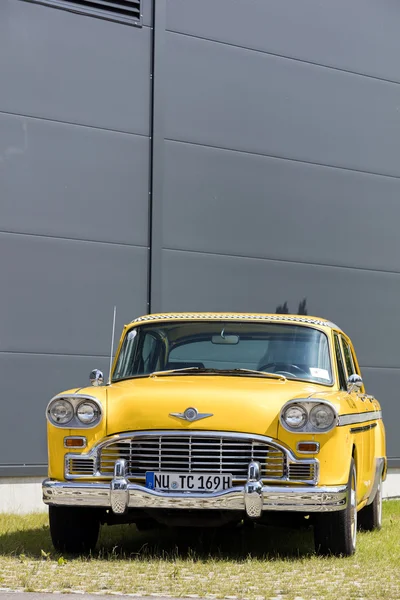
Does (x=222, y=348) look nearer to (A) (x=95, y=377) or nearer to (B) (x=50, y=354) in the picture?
(A) (x=95, y=377)

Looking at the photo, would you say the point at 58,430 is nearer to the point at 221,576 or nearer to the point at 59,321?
the point at 221,576

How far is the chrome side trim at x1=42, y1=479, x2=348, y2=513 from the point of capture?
22.8 feet

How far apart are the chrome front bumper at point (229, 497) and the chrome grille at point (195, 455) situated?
0.11 meters

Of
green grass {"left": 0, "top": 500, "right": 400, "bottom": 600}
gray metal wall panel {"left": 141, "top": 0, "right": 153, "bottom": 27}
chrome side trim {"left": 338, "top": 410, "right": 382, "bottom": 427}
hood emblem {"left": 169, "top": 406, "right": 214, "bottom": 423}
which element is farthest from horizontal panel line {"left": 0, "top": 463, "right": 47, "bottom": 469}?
gray metal wall panel {"left": 141, "top": 0, "right": 153, "bottom": 27}

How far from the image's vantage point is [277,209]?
1384cm

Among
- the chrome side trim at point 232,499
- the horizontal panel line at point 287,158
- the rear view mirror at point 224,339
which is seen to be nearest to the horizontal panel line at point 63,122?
the horizontal panel line at point 287,158

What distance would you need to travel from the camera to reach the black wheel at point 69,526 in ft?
24.5

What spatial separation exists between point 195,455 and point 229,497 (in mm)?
399

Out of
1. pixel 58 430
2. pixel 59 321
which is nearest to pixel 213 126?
pixel 59 321

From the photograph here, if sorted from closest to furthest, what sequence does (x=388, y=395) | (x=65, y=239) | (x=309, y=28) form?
(x=65, y=239) → (x=388, y=395) → (x=309, y=28)

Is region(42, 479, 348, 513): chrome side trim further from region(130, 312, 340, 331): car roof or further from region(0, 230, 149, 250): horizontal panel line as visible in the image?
region(0, 230, 149, 250): horizontal panel line

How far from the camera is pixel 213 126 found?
44.5 ft

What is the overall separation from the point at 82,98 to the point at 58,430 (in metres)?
6.38

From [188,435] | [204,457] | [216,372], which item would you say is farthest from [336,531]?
[216,372]
